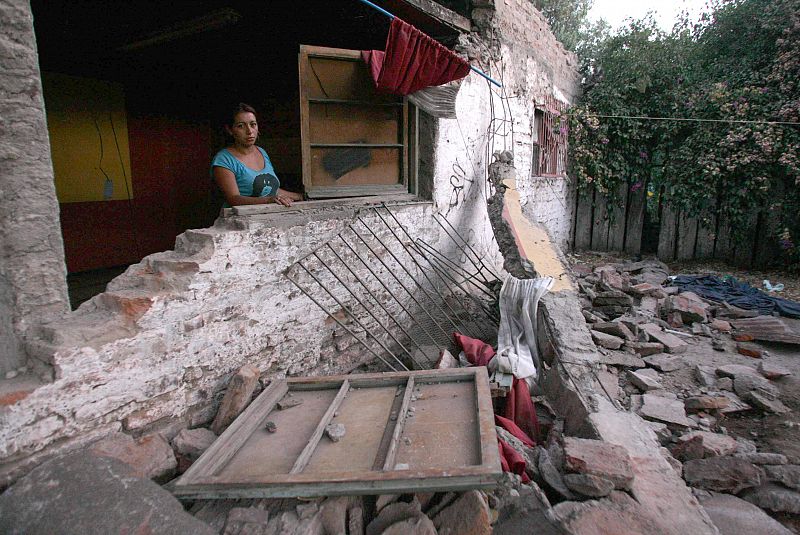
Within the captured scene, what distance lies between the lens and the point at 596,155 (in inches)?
360

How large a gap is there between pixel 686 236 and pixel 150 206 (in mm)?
8753

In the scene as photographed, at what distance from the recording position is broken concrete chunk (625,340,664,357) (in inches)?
179

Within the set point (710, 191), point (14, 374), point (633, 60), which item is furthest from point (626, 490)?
point (633, 60)

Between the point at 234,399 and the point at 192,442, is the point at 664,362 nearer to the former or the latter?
the point at 234,399

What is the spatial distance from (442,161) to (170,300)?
10.7ft

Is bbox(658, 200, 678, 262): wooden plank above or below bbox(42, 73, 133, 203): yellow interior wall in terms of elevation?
below

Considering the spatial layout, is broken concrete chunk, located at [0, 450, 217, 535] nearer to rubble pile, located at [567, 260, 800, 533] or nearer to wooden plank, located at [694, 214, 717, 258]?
rubble pile, located at [567, 260, 800, 533]

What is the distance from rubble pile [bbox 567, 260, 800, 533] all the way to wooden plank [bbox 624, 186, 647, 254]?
262 cm

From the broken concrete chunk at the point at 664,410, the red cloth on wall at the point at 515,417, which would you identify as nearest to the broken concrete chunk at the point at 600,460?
the red cloth on wall at the point at 515,417

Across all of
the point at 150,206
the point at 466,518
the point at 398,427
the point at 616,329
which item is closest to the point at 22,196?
the point at 398,427

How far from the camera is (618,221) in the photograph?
9.41 meters

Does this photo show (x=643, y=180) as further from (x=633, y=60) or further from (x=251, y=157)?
(x=251, y=157)

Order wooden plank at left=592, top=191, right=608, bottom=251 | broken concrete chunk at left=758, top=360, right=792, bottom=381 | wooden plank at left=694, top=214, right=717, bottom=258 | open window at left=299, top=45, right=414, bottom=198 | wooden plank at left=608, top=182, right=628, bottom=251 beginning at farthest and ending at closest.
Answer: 1. wooden plank at left=592, top=191, right=608, bottom=251
2. wooden plank at left=608, top=182, right=628, bottom=251
3. wooden plank at left=694, top=214, right=717, bottom=258
4. broken concrete chunk at left=758, top=360, right=792, bottom=381
5. open window at left=299, top=45, right=414, bottom=198

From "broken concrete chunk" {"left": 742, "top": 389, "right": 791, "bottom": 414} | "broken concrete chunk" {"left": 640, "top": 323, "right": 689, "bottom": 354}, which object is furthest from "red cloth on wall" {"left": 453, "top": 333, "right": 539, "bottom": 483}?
"broken concrete chunk" {"left": 640, "top": 323, "right": 689, "bottom": 354}
